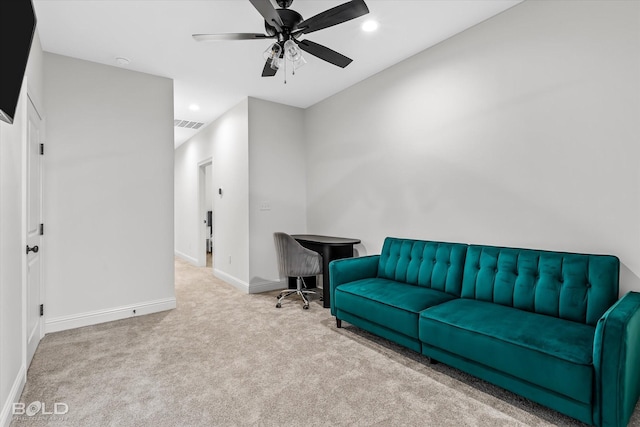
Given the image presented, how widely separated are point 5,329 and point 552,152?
3.78 m

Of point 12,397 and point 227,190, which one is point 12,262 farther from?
point 227,190

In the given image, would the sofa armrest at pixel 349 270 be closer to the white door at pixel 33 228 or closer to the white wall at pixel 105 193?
the white wall at pixel 105 193

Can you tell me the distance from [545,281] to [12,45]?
10.3 ft

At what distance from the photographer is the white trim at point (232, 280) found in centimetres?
465

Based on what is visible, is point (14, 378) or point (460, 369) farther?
point (460, 369)

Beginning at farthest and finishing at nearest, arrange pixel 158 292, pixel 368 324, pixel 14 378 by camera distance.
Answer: pixel 158 292
pixel 368 324
pixel 14 378

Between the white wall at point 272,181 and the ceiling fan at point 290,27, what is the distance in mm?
2109

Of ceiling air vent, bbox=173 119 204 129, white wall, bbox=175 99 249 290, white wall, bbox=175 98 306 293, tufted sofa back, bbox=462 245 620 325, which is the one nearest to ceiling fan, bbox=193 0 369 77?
tufted sofa back, bbox=462 245 620 325

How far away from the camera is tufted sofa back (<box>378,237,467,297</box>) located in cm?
285

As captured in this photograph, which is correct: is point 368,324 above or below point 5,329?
below

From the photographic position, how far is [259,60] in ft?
11.5

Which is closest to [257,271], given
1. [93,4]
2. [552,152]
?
[93,4]

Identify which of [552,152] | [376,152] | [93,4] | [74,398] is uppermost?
[93,4]

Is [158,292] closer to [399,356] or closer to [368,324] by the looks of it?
[368,324]
